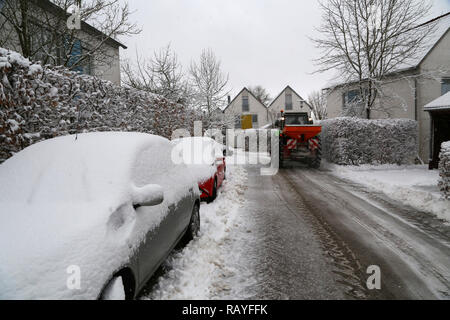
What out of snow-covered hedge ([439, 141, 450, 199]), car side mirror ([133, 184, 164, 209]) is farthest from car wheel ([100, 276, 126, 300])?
snow-covered hedge ([439, 141, 450, 199])

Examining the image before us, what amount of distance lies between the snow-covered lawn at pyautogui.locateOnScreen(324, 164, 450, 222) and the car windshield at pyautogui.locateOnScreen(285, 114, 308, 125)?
2.83 metres

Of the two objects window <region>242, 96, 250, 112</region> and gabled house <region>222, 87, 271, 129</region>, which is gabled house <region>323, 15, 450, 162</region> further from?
window <region>242, 96, 250, 112</region>

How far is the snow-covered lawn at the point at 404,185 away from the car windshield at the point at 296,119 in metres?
2.83

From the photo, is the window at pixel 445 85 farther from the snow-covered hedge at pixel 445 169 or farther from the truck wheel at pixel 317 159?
the snow-covered hedge at pixel 445 169

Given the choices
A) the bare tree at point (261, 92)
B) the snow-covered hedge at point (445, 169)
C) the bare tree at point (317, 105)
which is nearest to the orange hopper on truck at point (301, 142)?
the snow-covered hedge at point (445, 169)

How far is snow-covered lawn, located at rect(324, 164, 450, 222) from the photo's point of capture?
5902 millimetres

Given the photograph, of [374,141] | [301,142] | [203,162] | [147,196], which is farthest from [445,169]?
[374,141]

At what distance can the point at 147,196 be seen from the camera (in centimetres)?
236

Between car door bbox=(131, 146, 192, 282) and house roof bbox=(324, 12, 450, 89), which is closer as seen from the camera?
car door bbox=(131, 146, 192, 282)

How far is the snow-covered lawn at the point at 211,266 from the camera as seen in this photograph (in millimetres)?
2822

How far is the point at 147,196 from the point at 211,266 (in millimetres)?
1538

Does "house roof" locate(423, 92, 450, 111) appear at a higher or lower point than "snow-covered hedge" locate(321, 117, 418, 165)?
higher
